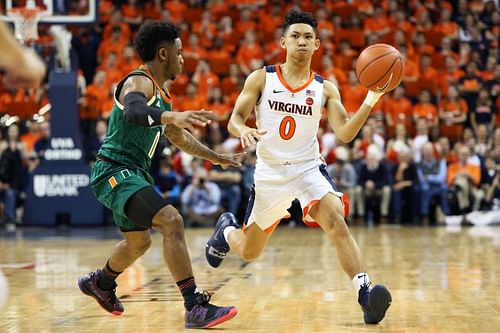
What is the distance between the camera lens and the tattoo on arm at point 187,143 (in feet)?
20.3

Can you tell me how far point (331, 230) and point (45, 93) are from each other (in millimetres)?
11642

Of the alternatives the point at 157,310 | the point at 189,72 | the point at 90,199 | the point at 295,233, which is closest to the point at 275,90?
the point at 157,310

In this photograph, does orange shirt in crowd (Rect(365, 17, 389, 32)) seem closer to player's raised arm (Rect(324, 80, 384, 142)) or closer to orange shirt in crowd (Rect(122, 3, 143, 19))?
orange shirt in crowd (Rect(122, 3, 143, 19))

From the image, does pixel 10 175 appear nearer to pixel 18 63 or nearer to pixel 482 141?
pixel 482 141

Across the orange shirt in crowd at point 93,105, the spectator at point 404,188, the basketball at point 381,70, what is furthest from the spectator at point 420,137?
the basketball at point 381,70

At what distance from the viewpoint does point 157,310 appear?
6312 mm

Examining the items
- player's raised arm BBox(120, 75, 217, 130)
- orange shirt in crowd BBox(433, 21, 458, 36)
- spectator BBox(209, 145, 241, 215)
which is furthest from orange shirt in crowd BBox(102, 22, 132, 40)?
player's raised arm BBox(120, 75, 217, 130)

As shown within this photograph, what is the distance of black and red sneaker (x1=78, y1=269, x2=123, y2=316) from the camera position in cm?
610

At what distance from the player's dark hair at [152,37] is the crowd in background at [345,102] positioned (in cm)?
951

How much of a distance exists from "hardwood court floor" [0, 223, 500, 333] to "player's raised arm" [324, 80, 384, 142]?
4.08 feet

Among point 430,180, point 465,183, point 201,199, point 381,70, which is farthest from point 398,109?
point 381,70

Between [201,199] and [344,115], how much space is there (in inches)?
369

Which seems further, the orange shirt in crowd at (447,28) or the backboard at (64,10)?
the orange shirt in crowd at (447,28)

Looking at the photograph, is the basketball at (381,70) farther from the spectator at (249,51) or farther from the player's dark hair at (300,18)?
the spectator at (249,51)
